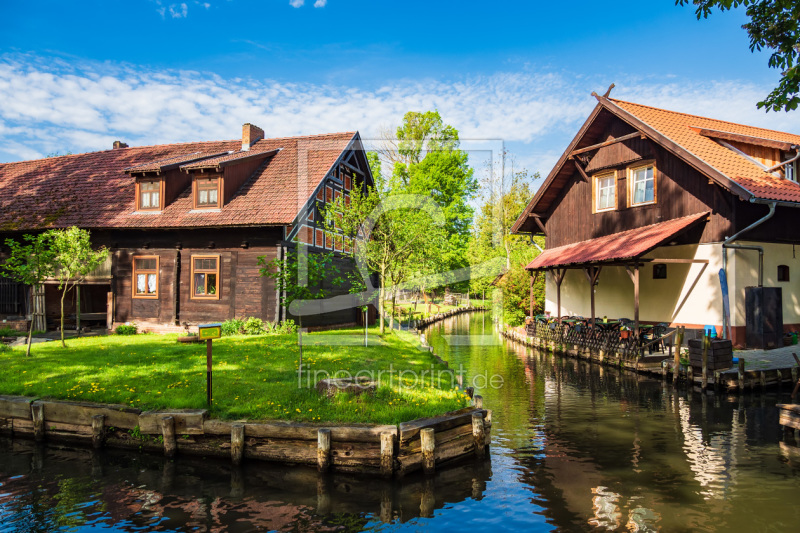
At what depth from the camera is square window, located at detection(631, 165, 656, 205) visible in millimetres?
20219

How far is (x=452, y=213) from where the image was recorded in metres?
42.1

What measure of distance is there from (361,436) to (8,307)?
74.6ft

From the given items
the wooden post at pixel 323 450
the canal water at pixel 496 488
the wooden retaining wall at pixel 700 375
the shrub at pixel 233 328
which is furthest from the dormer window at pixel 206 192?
the wooden retaining wall at pixel 700 375

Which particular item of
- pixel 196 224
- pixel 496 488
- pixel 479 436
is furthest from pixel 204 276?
pixel 496 488

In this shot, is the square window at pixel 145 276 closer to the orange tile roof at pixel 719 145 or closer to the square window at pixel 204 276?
the square window at pixel 204 276

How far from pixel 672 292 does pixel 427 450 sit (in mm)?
14878

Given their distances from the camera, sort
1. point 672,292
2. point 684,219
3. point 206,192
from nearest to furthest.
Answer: point 684,219 → point 672,292 → point 206,192

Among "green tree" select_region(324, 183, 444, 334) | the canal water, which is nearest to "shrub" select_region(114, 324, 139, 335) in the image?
"green tree" select_region(324, 183, 444, 334)

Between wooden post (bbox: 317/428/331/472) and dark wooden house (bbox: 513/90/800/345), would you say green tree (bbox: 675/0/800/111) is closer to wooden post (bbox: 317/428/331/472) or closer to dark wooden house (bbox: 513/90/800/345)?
dark wooden house (bbox: 513/90/800/345)

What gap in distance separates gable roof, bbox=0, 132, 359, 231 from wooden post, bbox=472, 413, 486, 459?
41.1 ft

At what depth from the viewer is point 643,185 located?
2070 centimetres

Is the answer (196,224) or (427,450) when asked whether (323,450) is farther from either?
(196,224)

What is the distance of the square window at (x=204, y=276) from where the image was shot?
20859 mm

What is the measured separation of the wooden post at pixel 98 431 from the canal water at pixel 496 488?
0.58ft
